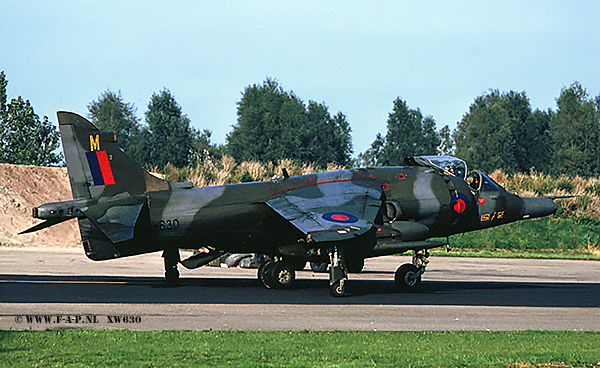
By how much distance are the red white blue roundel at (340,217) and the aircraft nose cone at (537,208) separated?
779 centimetres

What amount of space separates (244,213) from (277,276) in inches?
83.1

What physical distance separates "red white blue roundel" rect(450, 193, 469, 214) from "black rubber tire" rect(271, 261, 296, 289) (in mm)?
5614

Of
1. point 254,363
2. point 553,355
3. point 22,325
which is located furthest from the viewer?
point 22,325

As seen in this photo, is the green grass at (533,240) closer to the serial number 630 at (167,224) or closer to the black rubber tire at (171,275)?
the black rubber tire at (171,275)

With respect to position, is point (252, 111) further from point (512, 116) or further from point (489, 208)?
point (489, 208)

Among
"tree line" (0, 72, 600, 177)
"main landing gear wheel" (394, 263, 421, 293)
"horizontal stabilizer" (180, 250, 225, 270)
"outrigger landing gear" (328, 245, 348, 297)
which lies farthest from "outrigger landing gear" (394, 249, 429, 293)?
"tree line" (0, 72, 600, 177)

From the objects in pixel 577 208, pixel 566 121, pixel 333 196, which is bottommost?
pixel 577 208

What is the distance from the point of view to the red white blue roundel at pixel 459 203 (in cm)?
2077

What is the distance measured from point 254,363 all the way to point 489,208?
47.2ft

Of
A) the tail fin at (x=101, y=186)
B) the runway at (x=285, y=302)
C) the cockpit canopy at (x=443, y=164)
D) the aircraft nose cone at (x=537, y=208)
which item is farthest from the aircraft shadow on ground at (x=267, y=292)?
the cockpit canopy at (x=443, y=164)

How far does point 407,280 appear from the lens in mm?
19375

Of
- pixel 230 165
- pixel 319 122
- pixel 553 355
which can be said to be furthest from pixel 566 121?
pixel 553 355

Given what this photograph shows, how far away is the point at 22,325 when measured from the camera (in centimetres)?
1218

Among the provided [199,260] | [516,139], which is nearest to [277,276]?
[199,260]
